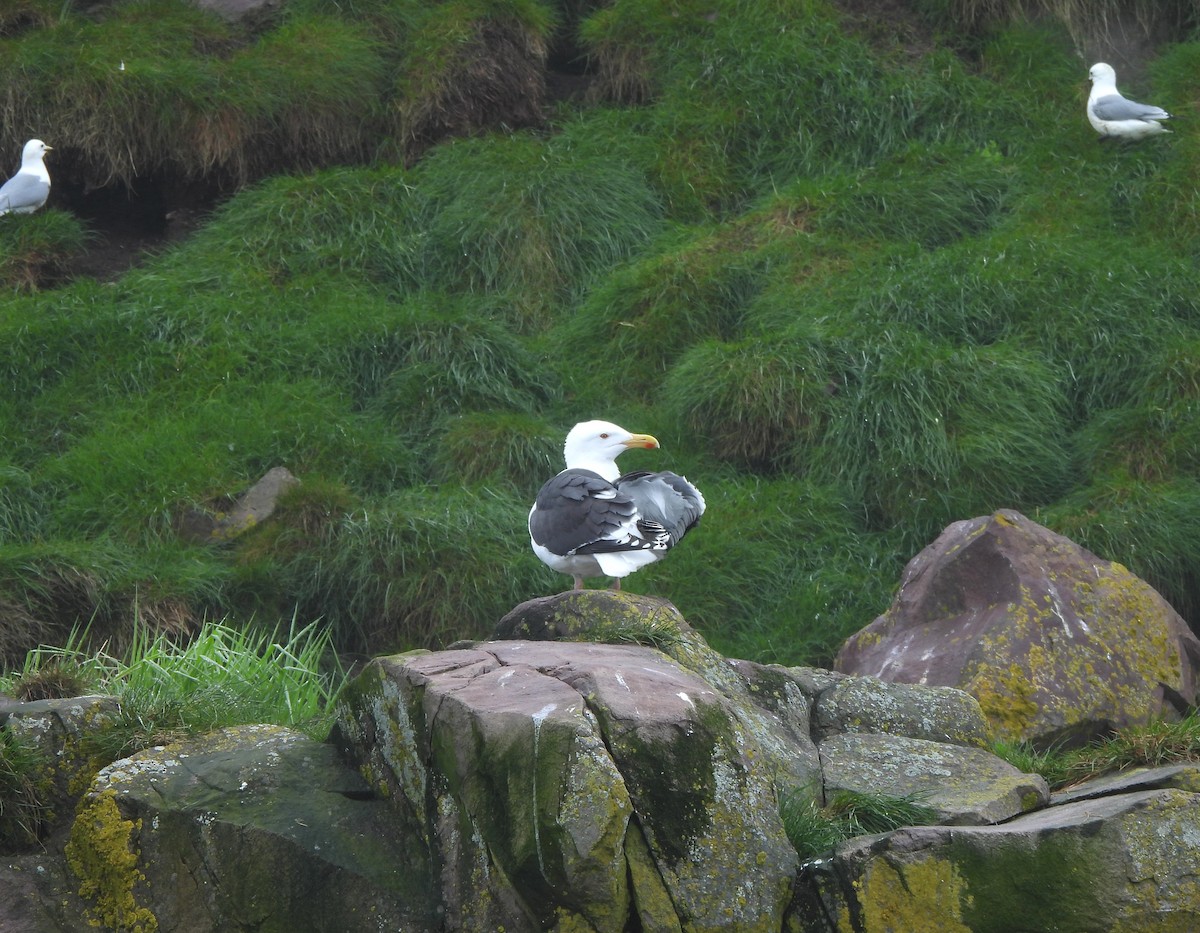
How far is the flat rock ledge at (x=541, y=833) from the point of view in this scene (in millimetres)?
3811

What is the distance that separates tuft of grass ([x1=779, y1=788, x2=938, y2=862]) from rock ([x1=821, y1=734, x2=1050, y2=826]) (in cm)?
6

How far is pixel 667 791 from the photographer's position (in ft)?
12.7

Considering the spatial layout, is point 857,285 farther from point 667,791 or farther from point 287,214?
point 667,791

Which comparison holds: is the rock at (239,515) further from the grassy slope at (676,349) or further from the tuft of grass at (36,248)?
the tuft of grass at (36,248)

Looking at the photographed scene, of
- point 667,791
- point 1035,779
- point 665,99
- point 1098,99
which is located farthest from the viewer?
point 665,99

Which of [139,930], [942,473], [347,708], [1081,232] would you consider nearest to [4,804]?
[139,930]

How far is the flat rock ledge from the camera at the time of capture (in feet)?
12.5

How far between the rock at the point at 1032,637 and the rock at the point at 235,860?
2.46 meters

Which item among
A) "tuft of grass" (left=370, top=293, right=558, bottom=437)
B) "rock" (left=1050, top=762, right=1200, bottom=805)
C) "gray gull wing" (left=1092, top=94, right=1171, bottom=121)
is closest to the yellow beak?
"rock" (left=1050, top=762, right=1200, bottom=805)

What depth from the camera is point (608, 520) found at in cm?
536

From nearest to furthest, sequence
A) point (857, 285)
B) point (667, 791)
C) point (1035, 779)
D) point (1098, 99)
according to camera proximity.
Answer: point (667, 791), point (1035, 779), point (857, 285), point (1098, 99)

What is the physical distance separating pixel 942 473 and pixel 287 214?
441 centimetres

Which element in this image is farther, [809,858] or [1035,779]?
[1035,779]

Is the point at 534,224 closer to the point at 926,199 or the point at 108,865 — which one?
the point at 926,199
